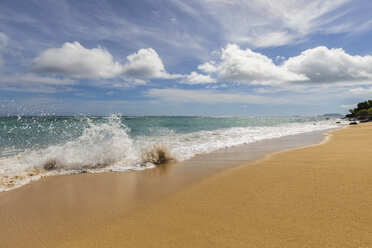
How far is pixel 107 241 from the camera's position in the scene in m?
2.54

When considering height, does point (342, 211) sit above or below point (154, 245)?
above

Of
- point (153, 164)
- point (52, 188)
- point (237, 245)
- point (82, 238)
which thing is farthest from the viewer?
point (153, 164)

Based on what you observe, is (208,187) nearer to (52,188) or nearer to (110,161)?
(52,188)

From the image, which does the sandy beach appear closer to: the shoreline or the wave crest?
the shoreline

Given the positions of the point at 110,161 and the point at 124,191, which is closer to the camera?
the point at 124,191

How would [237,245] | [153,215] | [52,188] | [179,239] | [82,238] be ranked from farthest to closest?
1. [52,188]
2. [153,215]
3. [82,238]
4. [179,239]
5. [237,245]

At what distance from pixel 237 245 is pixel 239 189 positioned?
179 centimetres

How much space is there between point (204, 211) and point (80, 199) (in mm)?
2436

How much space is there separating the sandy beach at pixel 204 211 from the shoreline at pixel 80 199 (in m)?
0.02

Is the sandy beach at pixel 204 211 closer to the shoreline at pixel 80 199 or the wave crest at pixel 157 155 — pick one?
the shoreline at pixel 80 199

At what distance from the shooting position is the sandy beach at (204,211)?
2.41 meters

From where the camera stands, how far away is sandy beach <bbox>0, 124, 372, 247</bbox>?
2.41 metres

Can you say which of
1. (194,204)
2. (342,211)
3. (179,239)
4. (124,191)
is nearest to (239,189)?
(194,204)

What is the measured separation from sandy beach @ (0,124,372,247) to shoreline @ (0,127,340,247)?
0.06ft
